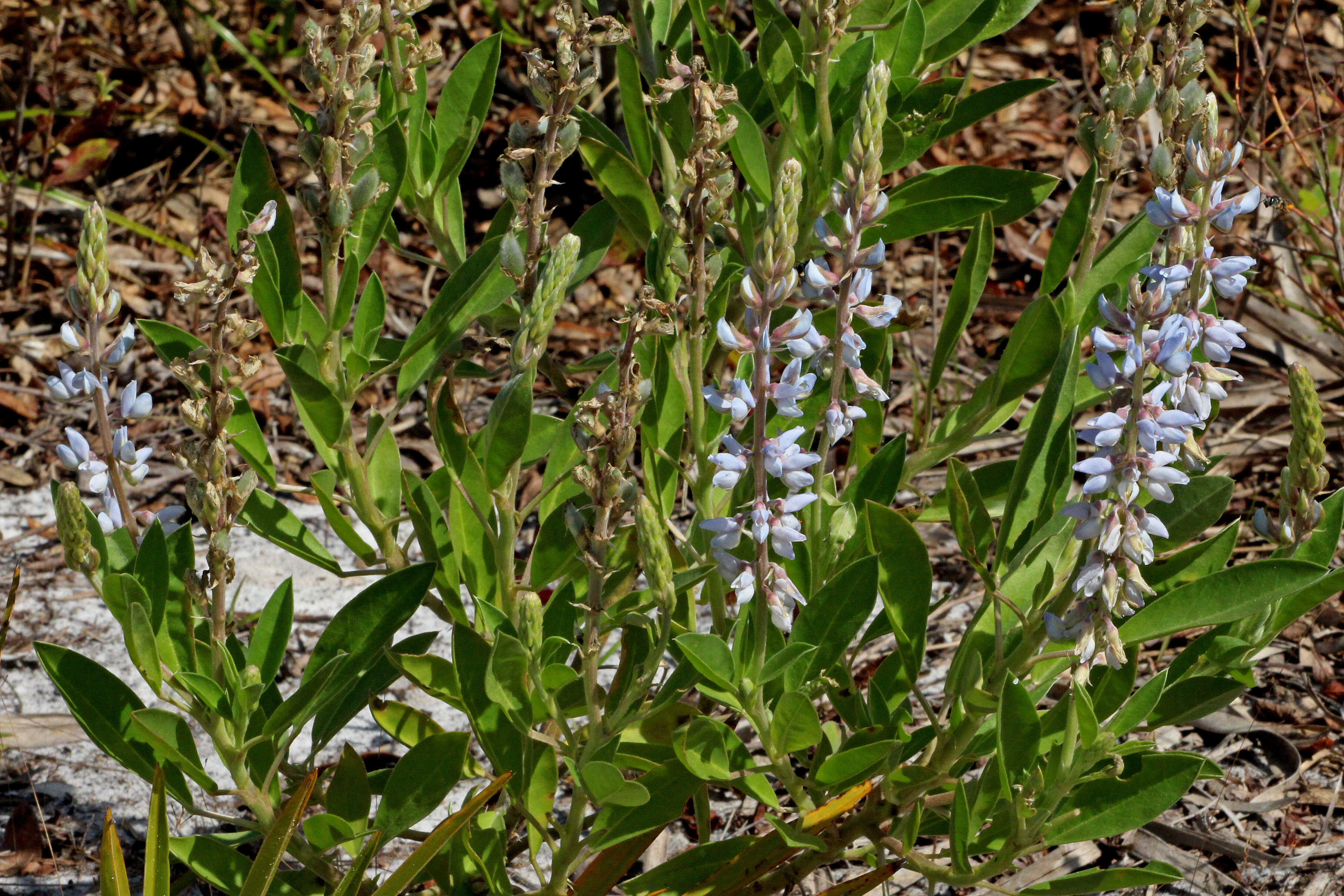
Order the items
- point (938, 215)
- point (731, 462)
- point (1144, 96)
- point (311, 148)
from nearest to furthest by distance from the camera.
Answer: point (731, 462) < point (311, 148) < point (1144, 96) < point (938, 215)

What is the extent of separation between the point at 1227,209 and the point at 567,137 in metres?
0.79

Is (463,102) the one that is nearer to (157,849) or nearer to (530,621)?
(530,621)

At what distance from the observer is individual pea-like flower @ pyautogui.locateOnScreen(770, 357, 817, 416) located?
4.77ft

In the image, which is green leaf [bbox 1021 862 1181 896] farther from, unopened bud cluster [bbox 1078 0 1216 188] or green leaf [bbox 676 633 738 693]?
unopened bud cluster [bbox 1078 0 1216 188]

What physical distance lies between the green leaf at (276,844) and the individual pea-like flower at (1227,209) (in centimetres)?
132

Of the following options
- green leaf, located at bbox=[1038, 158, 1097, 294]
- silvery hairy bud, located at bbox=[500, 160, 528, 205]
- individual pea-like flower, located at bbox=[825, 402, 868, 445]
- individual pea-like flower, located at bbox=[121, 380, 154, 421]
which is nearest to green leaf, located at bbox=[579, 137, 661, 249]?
silvery hairy bud, located at bbox=[500, 160, 528, 205]

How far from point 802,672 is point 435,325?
73 cm

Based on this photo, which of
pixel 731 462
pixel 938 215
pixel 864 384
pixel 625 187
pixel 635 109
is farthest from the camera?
pixel 635 109

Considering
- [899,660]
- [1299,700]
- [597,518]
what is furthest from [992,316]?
[597,518]

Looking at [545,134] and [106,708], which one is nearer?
[545,134]

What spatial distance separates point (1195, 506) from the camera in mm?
1729

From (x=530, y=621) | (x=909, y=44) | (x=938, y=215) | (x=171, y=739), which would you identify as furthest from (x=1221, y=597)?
(x=171, y=739)

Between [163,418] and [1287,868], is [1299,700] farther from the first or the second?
[163,418]

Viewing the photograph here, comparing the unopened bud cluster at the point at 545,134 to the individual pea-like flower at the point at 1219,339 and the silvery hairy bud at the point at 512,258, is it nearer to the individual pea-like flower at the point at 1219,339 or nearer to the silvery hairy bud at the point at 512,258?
the silvery hairy bud at the point at 512,258
